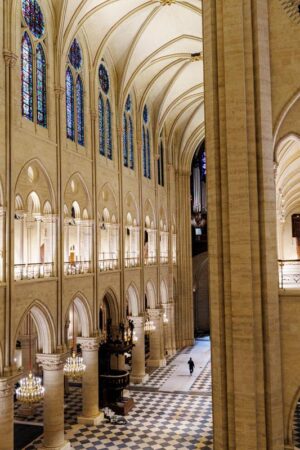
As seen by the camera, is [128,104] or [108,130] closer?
[108,130]

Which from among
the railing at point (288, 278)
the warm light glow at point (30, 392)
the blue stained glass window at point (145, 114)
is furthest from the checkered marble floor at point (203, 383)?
the blue stained glass window at point (145, 114)

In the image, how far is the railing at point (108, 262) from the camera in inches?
824

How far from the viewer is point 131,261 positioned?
24.7 meters

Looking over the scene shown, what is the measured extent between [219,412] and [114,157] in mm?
15988

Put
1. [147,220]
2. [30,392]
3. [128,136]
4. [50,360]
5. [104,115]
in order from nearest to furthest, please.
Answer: [30,392] < [50,360] < [104,115] < [128,136] < [147,220]

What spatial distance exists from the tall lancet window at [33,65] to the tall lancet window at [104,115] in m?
5.04

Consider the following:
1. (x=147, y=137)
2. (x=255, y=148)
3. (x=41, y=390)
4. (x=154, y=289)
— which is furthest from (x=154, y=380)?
(x=255, y=148)

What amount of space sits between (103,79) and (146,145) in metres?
→ 7.08

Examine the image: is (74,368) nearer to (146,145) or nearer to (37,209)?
(37,209)

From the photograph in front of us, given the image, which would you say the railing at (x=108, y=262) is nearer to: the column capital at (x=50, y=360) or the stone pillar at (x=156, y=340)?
the column capital at (x=50, y=360)

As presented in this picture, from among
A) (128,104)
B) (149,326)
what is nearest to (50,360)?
(149,326)

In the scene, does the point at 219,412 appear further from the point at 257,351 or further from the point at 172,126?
the point at 172,126

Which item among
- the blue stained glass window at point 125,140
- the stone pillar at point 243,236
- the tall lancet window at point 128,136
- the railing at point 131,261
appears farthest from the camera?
the tall lancet window at point 128,136

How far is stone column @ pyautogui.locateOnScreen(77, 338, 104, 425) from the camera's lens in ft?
61.9
